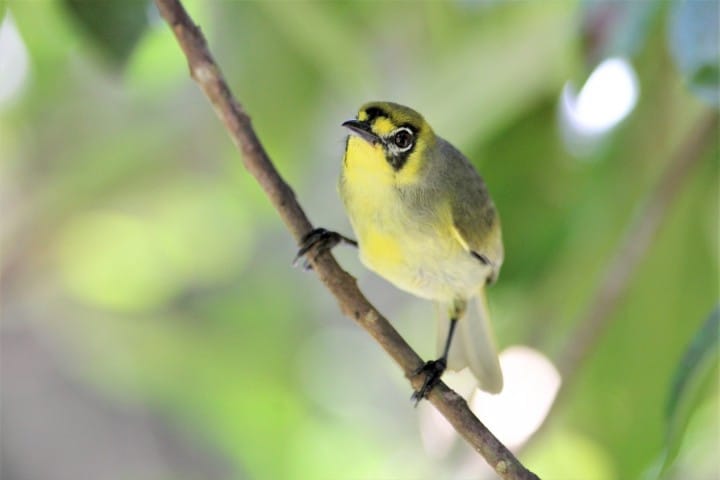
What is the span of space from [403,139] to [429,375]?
0.42 meters

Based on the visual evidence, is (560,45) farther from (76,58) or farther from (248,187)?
(76,58)

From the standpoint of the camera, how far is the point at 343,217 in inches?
99.5

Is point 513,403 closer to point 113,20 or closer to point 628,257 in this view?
point 628,257

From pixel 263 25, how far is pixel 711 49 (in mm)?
1041

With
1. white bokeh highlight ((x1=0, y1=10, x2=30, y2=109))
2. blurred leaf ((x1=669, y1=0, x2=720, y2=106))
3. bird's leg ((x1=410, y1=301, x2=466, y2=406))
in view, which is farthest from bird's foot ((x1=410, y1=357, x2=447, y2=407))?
white bokeh highlight ((x1=0, y1=10, x2=30, y2=109))

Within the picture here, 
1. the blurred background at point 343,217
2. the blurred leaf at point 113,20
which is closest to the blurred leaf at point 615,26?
the blurred background at point 343,217

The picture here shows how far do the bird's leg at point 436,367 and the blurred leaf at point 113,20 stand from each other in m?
0.62

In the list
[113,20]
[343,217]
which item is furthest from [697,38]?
[343,217]

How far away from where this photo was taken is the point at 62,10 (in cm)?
152

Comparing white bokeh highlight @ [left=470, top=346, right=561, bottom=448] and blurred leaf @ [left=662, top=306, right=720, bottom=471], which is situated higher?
white bokeh highlight @ [left=470, top=346, right=561, bottom=448]

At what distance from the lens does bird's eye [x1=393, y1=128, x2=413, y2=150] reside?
67.4 inches

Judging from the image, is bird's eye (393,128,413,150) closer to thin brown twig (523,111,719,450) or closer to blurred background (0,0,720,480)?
blurred background (0,0,720,480)

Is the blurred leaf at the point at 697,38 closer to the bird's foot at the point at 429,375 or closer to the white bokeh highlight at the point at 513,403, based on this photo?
the bird's foot at the point at 429,375

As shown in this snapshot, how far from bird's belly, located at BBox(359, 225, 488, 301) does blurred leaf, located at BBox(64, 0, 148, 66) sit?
493 mm
